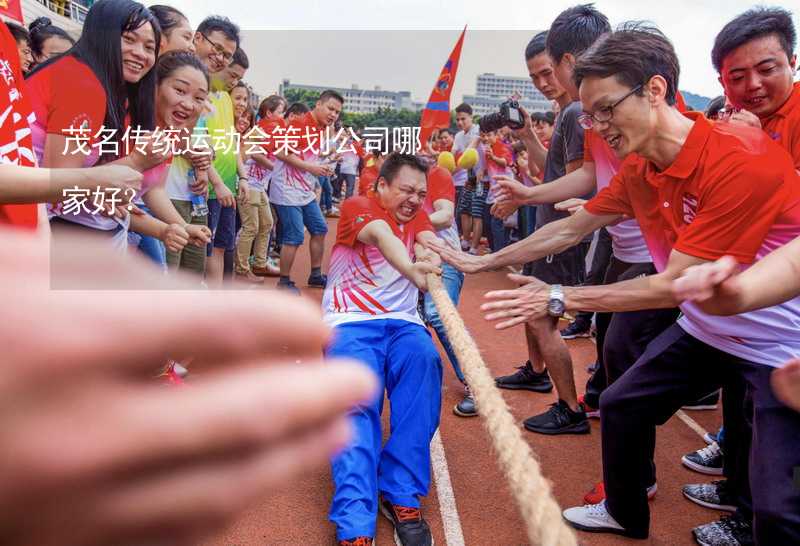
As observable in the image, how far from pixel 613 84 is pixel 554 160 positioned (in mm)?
1872

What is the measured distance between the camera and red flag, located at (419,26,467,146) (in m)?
7.25

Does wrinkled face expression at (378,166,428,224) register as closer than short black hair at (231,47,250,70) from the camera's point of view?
Yes

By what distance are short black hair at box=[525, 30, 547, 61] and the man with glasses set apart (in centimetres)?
155

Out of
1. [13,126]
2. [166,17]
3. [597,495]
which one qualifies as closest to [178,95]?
[166,17]

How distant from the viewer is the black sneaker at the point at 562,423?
384 centimetres

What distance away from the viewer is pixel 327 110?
6980mm

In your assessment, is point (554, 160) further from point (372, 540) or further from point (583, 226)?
point (372, 540)

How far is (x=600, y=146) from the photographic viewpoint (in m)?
3.47

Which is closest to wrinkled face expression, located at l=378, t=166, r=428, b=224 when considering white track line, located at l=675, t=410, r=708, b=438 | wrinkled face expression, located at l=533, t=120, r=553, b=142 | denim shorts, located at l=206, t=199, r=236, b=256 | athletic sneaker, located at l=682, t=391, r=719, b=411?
denim shorts, located at l=206, t=199, r=236, b=256

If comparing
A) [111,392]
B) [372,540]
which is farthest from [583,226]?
[111,392]

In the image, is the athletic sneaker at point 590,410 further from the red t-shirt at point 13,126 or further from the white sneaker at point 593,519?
the red t-shirt at point 13,126

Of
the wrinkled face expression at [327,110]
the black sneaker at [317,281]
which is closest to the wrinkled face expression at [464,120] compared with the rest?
the wrinkled face expression at [327,110]

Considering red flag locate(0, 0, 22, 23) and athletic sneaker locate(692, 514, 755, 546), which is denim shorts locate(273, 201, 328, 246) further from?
athletic sneaker locate(692, 514, 755, 546)

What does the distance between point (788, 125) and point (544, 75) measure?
1.47 m
